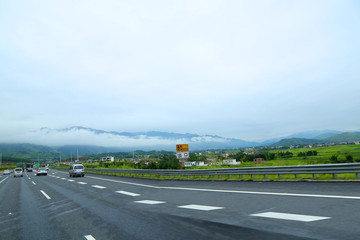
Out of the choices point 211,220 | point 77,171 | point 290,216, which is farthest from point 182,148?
point 290,216

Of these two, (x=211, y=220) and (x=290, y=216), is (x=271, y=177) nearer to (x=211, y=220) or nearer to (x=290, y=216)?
(x=290, y=216)

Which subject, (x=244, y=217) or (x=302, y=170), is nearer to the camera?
(x=244, y=217)

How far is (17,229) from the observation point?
682 cm

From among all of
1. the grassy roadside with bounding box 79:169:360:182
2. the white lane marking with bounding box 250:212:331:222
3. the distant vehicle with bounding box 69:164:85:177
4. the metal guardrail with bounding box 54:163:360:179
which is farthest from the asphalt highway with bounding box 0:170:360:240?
the distant vehicle with bounding box 69:164:85:177

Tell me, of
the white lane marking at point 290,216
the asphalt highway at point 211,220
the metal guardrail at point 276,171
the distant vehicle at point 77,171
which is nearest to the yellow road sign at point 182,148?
the metal guardrail at point 276,171

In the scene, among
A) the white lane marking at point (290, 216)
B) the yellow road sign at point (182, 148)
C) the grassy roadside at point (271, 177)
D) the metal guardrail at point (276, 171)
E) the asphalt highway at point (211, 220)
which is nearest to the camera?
the asphalt highway at point (211, 220)

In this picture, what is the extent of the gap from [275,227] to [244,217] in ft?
4.02

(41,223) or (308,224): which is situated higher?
(308,224)

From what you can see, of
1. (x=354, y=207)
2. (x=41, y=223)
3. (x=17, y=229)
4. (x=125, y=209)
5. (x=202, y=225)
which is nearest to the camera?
(x=202, y=225)

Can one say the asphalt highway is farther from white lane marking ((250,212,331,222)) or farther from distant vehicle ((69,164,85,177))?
distant vehicle ((69,164,85,177))

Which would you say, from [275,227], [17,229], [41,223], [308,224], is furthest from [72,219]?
[308,224]

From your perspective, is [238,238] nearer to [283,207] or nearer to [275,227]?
[275,227]

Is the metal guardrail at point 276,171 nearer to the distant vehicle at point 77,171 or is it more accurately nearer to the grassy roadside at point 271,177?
the grassy roadside at point 271,177

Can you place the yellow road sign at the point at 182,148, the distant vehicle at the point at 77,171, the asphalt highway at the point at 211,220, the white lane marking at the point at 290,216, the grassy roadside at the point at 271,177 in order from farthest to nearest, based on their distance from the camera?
1. the distant vehicle at the point at 77,171
2. the yellow road sign at the point at 182,148
3. the grassy roadside at the point at 271,177
4. the white lane marking at the point at 290,216
5. the asphalt highway at the point at 211,220
